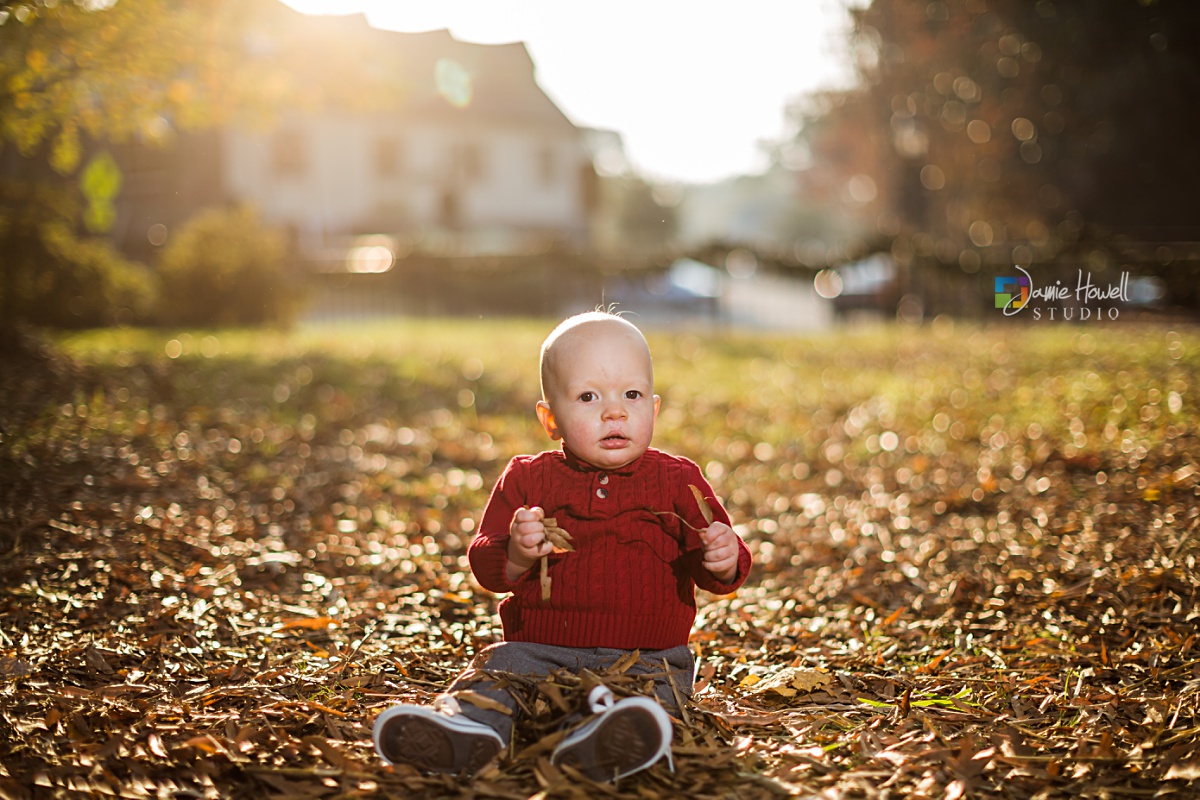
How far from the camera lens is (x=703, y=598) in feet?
14.6

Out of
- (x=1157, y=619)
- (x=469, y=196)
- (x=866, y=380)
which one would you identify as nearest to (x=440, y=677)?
(x=1157, y=619)

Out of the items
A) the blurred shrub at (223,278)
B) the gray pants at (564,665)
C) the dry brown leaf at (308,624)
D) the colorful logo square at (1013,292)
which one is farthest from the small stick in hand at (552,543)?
the blurred shrub at (223,278)

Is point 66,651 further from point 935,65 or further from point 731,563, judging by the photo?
point 935,65

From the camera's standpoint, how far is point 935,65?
2366 centimetres

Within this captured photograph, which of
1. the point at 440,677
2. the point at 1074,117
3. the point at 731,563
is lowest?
the point at 440,677

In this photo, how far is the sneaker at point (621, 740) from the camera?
7.90 ft

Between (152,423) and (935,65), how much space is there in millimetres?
22075

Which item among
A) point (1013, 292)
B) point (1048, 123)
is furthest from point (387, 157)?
point (1013, 292)

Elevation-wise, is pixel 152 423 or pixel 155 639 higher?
pixel 152 423

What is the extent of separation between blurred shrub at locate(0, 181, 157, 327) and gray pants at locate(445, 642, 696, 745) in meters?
10.2

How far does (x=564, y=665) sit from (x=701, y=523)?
58 cm

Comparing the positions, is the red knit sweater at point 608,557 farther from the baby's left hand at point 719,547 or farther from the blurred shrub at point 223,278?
the blurred shrub at point 223,278

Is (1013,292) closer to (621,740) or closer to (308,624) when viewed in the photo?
(308,624)

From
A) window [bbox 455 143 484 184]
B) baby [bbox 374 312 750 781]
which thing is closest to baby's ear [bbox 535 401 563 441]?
baby [bbox 374 312 750 781]
